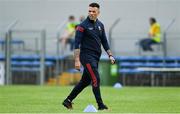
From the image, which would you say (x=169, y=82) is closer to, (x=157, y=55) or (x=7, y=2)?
(x=157, y=55)

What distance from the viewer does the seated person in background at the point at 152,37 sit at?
106ft

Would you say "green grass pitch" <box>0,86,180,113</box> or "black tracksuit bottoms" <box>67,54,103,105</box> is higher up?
"black tracksuit bottoms" <box>67,54,103,105</box>

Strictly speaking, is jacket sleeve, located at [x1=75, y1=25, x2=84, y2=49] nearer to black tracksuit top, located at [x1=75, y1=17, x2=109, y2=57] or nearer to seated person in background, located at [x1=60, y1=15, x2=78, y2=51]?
black tracksuit top, located at [x1=75, y1=17, x2=109, y2=57]

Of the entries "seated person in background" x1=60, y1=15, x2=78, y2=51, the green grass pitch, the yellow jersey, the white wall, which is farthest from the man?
the white wall

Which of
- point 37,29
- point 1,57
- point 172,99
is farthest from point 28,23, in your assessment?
point 172,99

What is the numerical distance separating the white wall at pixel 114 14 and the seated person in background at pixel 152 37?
0.76 meters

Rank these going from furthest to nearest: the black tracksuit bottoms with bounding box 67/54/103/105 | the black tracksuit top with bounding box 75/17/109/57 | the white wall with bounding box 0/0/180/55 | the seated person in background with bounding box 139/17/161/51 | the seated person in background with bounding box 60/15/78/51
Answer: the white wall with bounding box 0/0/180/55
the seated person in background with bounding box 60/15/78/51
the seated person in background with bounding box 139/17/161/51
the black tracksuit top with bounding box 75/17/109/57
the black tracksuit bottoms with bounding box 67/54/103/105

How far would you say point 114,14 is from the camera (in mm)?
35125

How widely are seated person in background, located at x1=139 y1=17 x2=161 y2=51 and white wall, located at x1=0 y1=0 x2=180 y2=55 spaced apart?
2.50ft

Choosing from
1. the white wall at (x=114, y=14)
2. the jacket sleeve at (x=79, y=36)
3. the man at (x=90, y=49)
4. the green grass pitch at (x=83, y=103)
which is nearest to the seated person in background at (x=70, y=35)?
the white wall at (x=114, y=14)

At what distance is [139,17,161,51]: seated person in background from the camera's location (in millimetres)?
32312

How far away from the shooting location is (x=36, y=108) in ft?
54.7

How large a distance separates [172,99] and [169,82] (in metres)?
11.8

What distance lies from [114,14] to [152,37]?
313 cm
